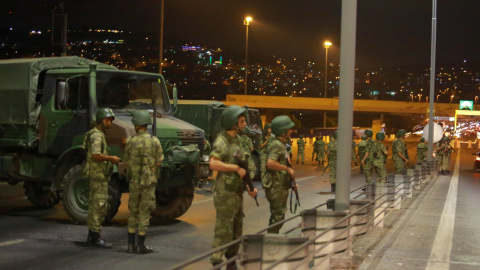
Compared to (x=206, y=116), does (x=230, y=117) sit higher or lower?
lower

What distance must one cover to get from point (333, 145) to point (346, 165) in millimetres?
11063

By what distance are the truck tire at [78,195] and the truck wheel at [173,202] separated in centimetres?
115

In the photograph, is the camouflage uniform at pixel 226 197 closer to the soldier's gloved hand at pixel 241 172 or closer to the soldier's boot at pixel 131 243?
the soldier's gloved hand at pixel 241 172

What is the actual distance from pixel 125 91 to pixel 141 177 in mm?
3949

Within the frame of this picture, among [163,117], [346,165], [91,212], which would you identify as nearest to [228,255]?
[346,165]

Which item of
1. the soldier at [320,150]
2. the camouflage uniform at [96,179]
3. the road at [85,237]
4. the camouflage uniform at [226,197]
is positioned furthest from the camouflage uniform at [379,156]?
the soldier at [320,150]

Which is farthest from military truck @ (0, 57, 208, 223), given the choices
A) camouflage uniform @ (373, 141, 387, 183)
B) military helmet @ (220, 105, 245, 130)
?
camouflage uniform @ (373, 141, 387, 183)

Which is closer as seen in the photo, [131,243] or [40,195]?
[131,243]

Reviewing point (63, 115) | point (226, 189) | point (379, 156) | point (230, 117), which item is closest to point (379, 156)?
point (379, 156)

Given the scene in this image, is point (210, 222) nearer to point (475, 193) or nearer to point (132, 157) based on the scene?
point (132, 157)

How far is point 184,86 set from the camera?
117 m

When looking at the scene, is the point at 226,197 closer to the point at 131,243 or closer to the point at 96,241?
the point at 131,243

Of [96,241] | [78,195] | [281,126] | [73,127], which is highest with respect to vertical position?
[281,126]

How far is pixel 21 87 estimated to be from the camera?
13.2 meters
